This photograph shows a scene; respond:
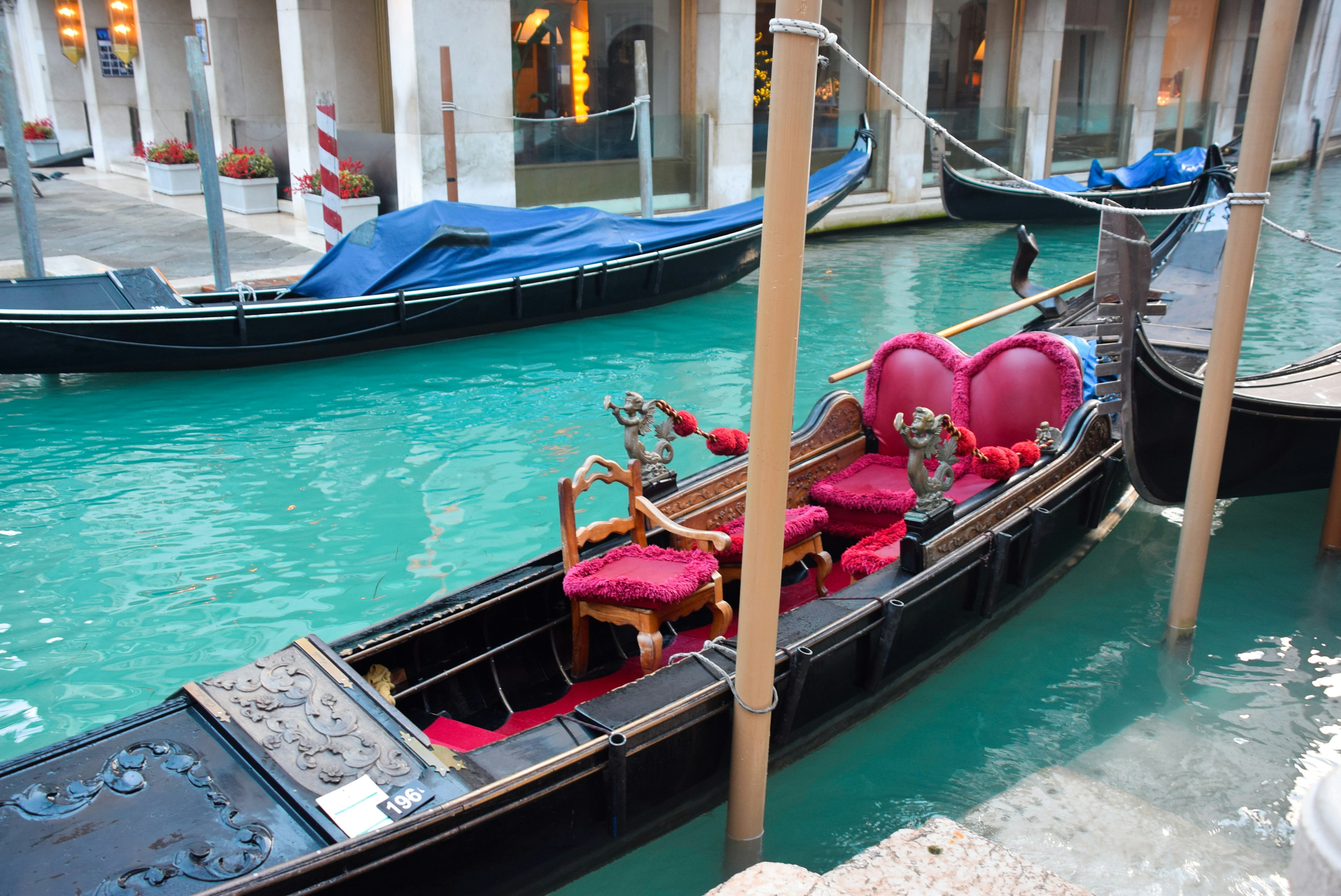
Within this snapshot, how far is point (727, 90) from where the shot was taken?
32.7 feet

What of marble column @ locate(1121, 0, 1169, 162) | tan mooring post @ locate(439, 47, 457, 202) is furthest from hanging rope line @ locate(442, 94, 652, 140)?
marble column @ locate(1121, 0, 1169, 162)

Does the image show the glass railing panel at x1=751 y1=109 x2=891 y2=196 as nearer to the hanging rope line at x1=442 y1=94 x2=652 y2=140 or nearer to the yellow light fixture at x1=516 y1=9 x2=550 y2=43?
the hanging rope line at x1=442 y1=94 x2=652 y2=140

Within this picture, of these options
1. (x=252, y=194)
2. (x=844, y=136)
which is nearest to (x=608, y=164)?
(x=252, y=194)

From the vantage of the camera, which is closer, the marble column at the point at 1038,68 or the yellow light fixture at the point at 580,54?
the yellow light fixture at the point at 580,54

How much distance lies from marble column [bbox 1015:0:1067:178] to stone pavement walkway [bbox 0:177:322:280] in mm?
9152

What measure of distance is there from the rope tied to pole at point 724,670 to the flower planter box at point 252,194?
341 inches

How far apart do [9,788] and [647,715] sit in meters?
1.10

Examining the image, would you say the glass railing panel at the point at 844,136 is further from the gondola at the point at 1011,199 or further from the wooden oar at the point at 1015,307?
the wooden oar at the point at 1015,307

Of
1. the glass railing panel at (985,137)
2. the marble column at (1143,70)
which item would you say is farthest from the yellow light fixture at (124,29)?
the marble column at (1143,70)

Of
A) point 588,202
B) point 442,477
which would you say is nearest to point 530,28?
point 588,202

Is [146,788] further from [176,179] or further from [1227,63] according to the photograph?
[1227,63]

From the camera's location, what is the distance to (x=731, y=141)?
10.2 metres

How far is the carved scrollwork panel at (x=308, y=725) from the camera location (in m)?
1.84

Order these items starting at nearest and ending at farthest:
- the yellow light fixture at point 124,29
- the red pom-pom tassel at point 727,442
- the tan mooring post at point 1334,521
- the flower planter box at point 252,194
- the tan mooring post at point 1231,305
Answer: the tan mooring post at point 1231,305, the red pom-pom tassel at point 727,442, the tan mooring post at point 1334,521, the flower planter box at point 252,194, the yellow light fixture at point 124,29
